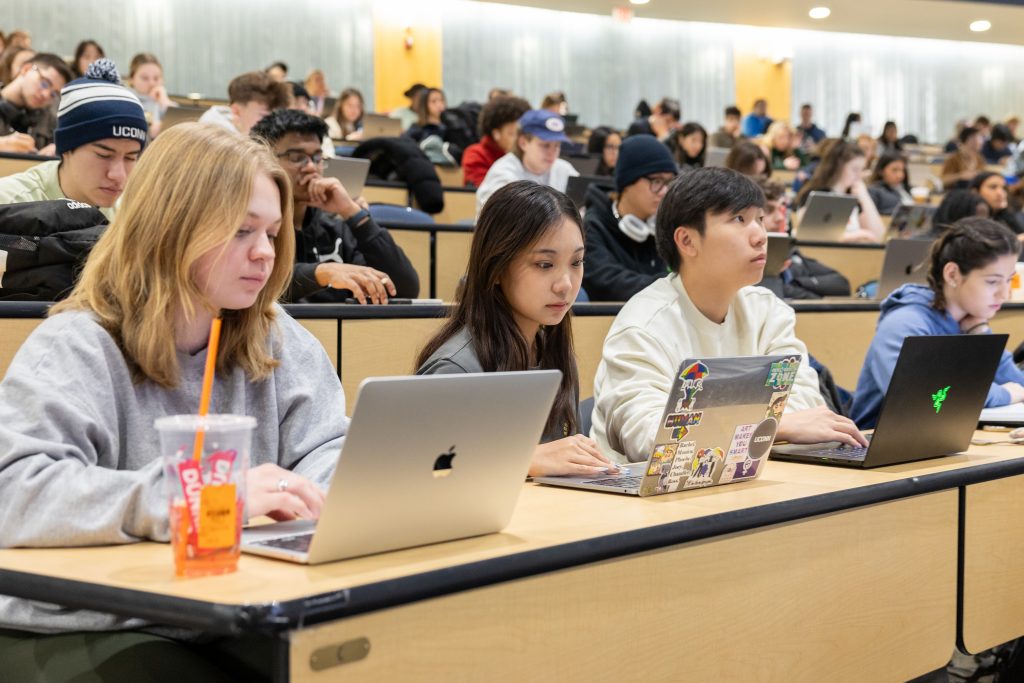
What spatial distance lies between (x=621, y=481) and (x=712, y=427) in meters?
0.17

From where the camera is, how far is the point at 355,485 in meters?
1.16

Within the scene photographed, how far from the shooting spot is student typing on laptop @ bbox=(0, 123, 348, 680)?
1285 millimetres

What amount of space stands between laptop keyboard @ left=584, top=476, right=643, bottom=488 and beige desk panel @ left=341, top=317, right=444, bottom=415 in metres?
1.09

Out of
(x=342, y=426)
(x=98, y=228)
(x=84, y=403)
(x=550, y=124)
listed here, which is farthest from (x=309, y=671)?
(x=550, y=124)

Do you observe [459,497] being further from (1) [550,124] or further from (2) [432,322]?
(1) [550,124]

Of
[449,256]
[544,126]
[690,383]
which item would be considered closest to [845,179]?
[544,126]

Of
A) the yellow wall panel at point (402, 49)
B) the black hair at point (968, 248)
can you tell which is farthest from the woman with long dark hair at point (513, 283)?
the yellow wall panel at point (402, 49)

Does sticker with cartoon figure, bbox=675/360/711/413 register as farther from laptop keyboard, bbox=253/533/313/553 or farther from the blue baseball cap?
the blue baseball cap

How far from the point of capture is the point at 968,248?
2.95 metres

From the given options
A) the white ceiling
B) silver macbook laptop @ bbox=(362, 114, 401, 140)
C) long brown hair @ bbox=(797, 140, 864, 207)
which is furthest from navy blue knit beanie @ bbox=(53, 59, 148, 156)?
the white ceiling

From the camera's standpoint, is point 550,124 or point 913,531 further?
point 550,124

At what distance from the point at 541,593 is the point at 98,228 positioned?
4.80 feet

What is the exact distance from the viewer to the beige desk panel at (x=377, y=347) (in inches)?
111

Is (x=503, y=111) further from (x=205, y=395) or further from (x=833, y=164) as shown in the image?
(x=205, y=395)
